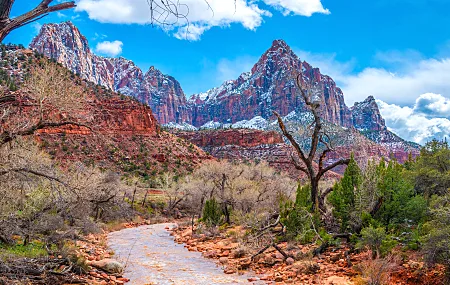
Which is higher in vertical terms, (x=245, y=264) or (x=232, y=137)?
(x=232, y=137)

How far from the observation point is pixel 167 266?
43.8 feet

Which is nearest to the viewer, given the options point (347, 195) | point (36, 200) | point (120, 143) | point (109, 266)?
point (109, 266)

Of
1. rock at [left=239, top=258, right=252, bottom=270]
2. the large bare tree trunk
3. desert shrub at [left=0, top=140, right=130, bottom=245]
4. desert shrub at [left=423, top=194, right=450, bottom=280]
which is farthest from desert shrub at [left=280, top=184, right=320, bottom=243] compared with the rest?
the large bare tree trunk

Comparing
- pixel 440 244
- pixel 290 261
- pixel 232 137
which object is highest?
pixel 232 137

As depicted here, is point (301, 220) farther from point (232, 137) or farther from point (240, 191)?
point (232, 137)

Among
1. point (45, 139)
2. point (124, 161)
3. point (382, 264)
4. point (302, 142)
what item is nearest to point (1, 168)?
point (382, 264)

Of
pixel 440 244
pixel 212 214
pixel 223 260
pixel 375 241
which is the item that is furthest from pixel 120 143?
pixel 440 244

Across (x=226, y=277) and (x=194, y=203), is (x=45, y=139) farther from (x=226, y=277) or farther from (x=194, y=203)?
(x=226, y=277)

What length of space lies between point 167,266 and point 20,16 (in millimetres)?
10800

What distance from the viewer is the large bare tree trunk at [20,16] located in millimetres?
4379

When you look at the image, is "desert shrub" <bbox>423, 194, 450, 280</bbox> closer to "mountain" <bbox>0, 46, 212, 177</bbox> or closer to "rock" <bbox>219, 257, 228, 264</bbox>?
"rock" <bbox>219, 257, 228, 264</bbox>

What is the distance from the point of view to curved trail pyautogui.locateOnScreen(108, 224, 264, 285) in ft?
35.3

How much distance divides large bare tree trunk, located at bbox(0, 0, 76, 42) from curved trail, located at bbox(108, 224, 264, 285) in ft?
26.5

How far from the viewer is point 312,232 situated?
42.7ft
